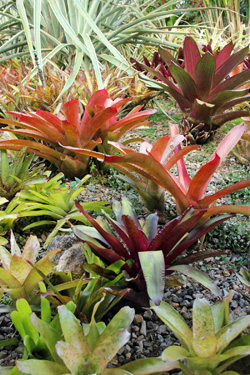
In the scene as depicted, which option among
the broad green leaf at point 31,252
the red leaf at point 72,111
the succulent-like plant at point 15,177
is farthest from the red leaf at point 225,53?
the broad green leaf at point 31,252

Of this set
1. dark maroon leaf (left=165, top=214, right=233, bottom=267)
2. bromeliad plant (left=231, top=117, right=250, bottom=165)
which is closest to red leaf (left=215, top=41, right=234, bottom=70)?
bromeliad plant (left=231, top=117, right=250, bottom=165)

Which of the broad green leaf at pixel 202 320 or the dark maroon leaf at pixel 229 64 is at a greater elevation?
the dark maroon leaf at pixel 229 64

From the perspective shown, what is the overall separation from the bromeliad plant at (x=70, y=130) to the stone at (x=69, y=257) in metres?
0.52

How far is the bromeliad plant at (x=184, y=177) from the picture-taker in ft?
3.27

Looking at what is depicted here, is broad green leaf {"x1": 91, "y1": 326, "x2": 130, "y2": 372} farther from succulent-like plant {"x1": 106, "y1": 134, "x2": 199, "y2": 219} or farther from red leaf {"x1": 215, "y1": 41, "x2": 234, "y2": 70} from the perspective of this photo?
red leaf {"x1": 215, "y1": 41, "x2": 234, "y2": 70}

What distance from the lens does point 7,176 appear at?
4.83ft

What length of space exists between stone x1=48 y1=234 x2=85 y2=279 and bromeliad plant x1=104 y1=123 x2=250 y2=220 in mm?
368

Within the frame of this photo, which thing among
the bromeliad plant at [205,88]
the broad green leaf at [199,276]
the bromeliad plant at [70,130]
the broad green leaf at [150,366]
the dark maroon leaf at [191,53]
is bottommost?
the broad green leaf at [150,366]

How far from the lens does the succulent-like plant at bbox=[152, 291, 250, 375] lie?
0.67m

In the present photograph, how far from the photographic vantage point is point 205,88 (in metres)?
1.72

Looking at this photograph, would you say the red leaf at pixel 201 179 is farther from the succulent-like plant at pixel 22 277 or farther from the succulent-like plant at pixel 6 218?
the succulent-like plant at pixel 6 218

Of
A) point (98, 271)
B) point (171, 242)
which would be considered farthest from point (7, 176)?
point (171, 242)

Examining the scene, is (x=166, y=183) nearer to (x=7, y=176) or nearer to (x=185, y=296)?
(x=185, y=296)

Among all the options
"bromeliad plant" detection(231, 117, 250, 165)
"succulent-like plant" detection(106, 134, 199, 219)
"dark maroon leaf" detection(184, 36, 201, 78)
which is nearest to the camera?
"succulent-like plant" detection(106, 134, 199, 219)
